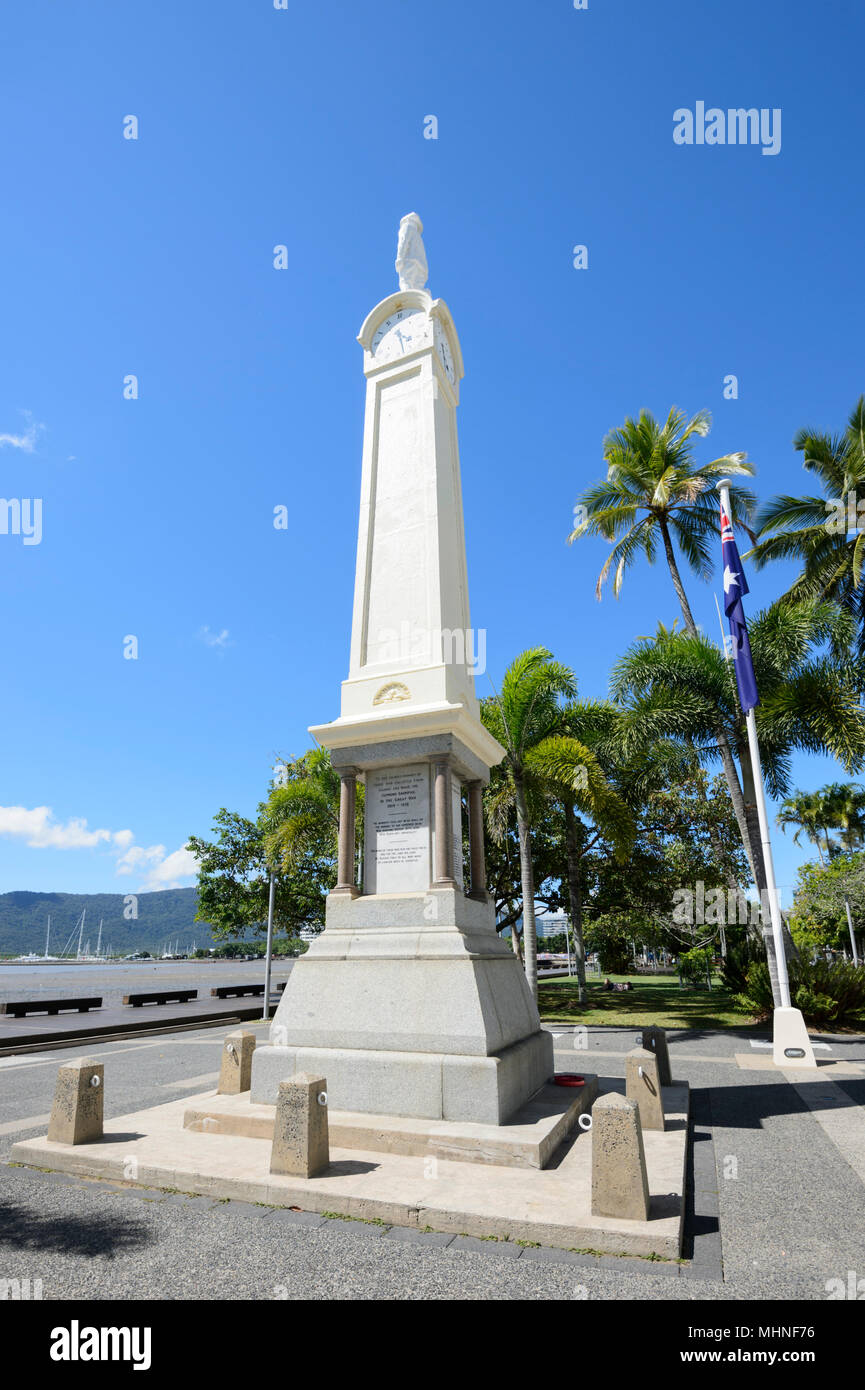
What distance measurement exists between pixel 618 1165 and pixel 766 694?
15.4 m

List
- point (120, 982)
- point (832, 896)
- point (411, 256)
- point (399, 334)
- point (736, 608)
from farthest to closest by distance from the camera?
point (120, 982), point (832, 896), point (736, 608), point (411, 256), point (399, 334)

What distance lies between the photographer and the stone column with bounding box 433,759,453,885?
854cm

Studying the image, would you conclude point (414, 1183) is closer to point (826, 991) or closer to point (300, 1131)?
point (300, 1131)

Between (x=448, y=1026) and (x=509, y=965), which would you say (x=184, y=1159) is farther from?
(x=509, y=965)

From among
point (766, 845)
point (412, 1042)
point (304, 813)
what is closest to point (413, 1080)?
point (412, 1042)

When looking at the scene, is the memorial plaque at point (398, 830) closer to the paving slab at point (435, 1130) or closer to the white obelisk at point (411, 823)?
the white obelisk at point (411, 823)

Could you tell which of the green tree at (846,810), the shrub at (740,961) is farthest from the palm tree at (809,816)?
the shrub at (740,961)

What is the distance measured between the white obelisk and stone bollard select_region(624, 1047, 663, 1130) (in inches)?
46.6

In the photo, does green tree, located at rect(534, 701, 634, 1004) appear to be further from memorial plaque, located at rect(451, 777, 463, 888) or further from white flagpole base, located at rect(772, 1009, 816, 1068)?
memorial plaque, located at rect(451, 777, 463, 888)

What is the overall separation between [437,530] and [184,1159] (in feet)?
26.3

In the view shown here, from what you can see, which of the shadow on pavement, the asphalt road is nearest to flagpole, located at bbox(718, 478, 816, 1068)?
the asphalt road

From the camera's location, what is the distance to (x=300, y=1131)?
19.8 feet

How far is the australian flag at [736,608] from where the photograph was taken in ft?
50.0
